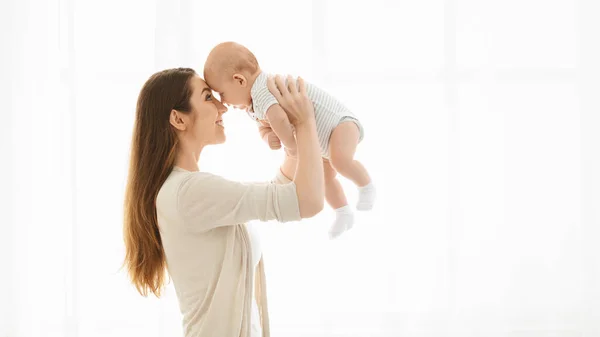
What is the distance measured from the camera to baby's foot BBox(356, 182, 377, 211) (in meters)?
1.49

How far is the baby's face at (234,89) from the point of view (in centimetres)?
142

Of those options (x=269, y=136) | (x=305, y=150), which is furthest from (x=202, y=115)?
(x=305, y=150)

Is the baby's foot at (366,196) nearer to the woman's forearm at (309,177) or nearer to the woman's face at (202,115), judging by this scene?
the woman's forearm at (309,177)

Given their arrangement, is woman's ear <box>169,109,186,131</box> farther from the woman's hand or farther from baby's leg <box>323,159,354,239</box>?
baby's leg <box>323,159,354,239</box>

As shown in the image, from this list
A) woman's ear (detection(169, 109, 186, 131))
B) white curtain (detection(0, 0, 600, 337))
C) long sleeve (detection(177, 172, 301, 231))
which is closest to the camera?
long sleeve (detection(177, 172, 301, 231))

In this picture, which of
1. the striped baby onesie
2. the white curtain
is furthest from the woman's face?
the white curtain

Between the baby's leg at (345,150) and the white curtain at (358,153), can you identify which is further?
the white curtain at (358,153)

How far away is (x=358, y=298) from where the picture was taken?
9.74ft

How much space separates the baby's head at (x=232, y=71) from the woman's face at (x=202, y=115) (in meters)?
0.04

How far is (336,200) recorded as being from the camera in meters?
1.54

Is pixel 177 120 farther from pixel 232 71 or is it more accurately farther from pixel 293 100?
pixel 293 100

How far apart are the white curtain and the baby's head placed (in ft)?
4.68

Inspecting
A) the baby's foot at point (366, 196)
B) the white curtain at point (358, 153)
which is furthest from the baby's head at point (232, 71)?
the white curtain at point (358, 153)

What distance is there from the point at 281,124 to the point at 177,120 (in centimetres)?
25
